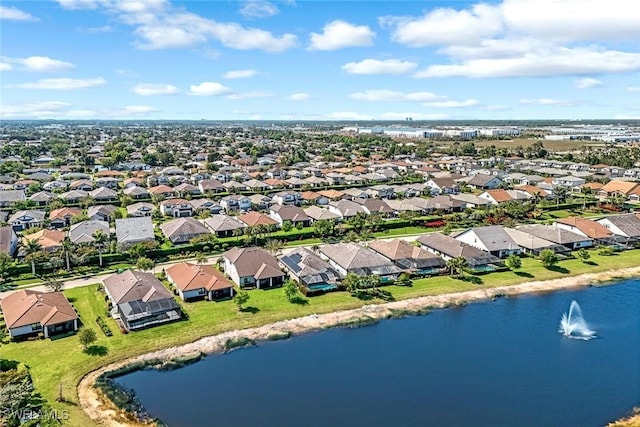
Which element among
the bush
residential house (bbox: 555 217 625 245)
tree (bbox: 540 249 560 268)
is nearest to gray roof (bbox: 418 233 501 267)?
tree (bbox: 540 249 560 268)

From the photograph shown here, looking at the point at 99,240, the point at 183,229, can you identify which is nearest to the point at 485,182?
the point at 183,229

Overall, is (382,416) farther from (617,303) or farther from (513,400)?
→ (617,303)

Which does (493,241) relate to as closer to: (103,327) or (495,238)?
(495,238)

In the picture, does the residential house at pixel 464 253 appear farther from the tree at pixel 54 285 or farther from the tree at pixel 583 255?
the tree at pixel 54 285

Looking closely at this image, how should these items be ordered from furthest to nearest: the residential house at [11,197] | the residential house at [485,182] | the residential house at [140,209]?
the residential house at [485,182] < the residential house at [11,197] < the residential house at [140,209]

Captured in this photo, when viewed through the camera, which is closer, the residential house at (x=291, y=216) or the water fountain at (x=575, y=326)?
the water fountain at (x=575, y=326)

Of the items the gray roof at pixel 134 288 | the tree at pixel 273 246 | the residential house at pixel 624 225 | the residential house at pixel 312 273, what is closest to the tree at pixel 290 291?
the residential house at pixel 312 273
